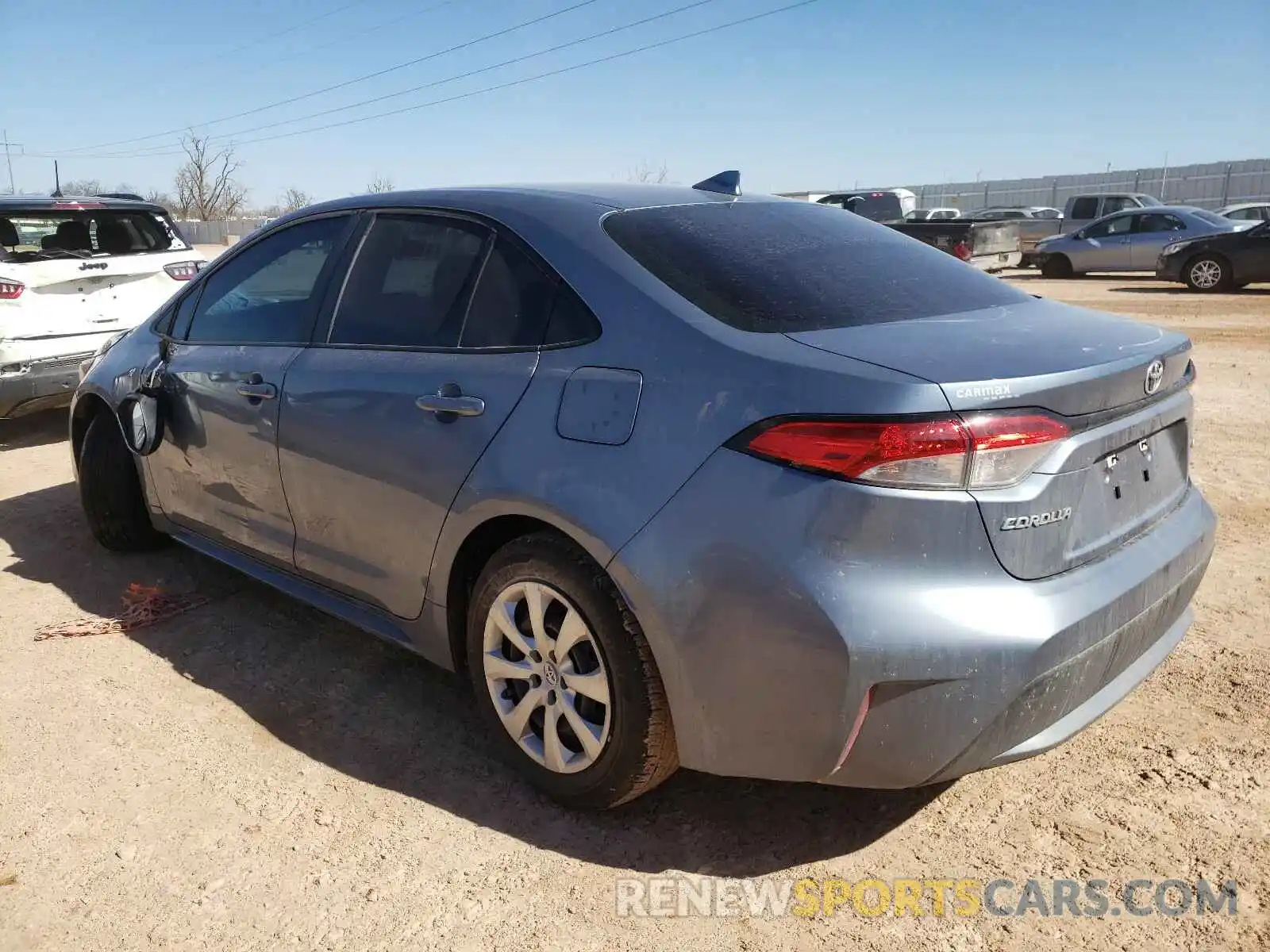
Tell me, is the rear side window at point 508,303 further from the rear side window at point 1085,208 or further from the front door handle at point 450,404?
the rear side window at point 1085,208

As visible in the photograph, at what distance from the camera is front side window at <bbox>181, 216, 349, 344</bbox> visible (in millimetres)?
3598

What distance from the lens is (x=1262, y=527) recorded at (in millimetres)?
4828

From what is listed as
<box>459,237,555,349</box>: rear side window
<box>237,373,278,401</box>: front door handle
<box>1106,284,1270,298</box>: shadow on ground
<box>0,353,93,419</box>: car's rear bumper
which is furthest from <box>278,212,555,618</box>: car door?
<box>1106,284,1270,298</box>: shadow on ground

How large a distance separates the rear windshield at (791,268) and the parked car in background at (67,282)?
18.9 feet

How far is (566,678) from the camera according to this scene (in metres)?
2.64

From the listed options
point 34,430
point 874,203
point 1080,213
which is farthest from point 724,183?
point 1080,213

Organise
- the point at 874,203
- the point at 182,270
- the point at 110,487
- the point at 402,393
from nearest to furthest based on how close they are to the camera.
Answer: the point at 402,393 < the point at 110,487 < the point at 182,270 < the point at 874,203

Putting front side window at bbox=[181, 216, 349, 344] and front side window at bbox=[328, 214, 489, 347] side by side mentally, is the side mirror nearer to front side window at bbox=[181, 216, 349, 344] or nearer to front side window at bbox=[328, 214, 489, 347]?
front side window at bbox=[181, 216, 349, 344]

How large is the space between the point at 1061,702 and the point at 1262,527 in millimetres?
3236

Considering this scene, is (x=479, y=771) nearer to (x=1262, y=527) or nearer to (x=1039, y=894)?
(x=1039, y=894)

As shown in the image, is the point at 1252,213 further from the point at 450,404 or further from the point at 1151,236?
the point at 450,404

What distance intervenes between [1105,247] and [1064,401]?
20116 mm

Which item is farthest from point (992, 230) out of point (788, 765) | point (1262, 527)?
point (788, 765)

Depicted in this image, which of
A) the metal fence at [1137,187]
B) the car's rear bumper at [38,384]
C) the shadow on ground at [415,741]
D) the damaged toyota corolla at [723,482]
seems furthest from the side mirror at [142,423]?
the metal fence at [1137,187]
